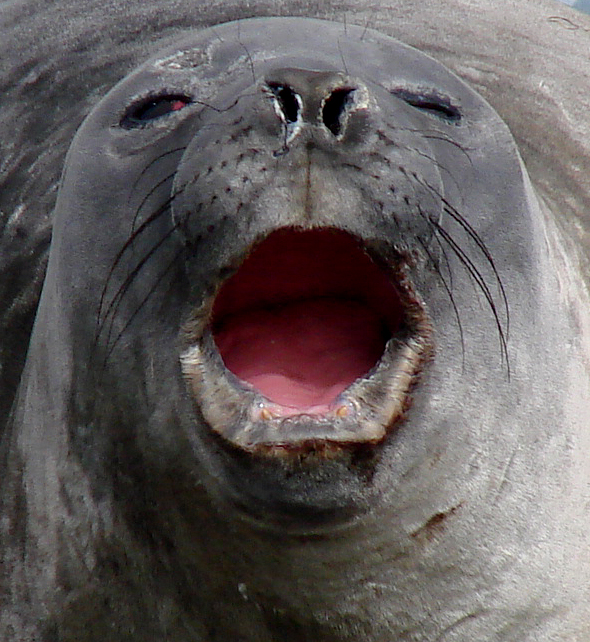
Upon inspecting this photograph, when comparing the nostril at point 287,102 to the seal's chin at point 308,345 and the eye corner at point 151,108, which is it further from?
the eye corner at point 151,108

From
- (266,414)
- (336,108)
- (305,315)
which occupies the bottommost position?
(305,315)

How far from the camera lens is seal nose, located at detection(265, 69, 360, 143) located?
2.23 m

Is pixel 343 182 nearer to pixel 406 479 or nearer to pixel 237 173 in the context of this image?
pixel 237 173

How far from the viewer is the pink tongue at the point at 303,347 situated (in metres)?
2.37

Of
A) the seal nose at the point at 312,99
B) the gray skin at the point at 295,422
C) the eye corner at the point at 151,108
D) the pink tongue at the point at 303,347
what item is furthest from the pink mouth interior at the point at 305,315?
the eye corner at the point at 151,108

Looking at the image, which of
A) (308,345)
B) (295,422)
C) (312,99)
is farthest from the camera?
(308,345)

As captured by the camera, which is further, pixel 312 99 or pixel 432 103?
pixel 432 103

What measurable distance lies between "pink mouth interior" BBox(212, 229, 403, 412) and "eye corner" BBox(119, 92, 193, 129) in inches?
18.4

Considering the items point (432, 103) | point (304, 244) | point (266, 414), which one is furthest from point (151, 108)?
point (266, 414)

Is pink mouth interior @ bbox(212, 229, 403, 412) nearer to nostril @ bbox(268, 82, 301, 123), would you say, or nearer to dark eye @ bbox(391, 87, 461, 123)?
nostril @ bbox(268, 82, 301, 123)

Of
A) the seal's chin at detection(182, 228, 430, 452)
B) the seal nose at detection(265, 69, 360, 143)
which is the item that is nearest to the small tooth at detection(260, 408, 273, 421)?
the seal's chin at detection(182, 228, 430, 452)

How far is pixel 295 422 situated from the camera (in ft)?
6.95

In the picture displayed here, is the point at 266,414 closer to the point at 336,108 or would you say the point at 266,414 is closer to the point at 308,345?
the point at 308,345

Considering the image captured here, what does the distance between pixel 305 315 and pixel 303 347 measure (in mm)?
116
